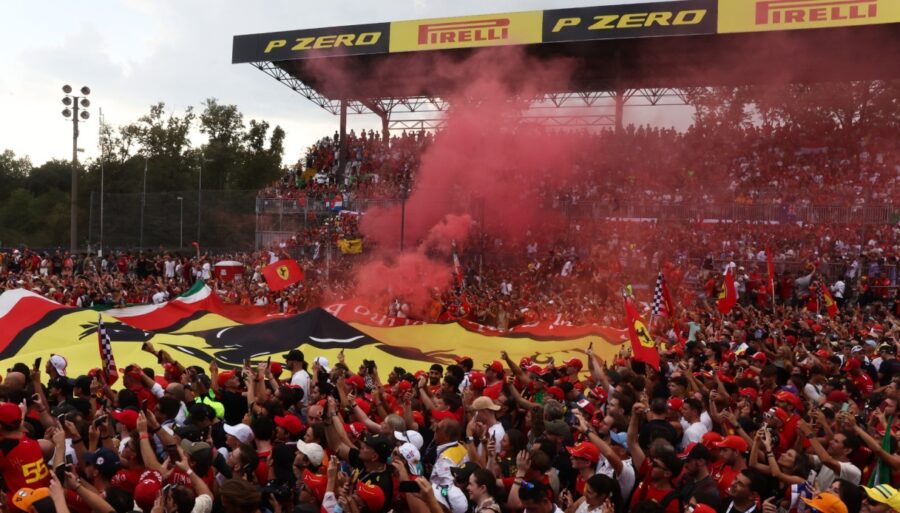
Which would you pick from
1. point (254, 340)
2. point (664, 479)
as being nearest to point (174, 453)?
point (664, 479)

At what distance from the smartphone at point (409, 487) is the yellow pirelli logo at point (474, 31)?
22250 millimetres

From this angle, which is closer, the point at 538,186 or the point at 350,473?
the point at 350,473

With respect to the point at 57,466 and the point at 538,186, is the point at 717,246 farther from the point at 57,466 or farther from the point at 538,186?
the point at 57,466

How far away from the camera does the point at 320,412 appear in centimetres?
586

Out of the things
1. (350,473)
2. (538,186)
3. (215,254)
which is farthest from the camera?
(215,254)

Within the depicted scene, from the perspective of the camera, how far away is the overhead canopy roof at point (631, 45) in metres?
22.9

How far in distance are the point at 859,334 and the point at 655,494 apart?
32.5ft

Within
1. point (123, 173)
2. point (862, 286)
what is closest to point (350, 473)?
point (862, 286)

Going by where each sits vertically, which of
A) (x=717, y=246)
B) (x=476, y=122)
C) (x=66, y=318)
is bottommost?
(x=66, y=318)

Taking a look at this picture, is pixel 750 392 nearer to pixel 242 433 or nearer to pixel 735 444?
pixel 735 444

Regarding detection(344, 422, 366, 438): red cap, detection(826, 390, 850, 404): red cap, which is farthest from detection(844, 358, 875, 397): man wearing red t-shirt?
detection(344, 422, 366, 438): red cap

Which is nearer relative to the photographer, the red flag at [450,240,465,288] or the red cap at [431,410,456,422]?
the red cap at [431,410,456,422]

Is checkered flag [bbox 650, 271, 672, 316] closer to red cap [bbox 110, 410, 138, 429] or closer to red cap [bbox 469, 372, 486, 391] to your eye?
red cap [bbox 469, 372, 486, 391]

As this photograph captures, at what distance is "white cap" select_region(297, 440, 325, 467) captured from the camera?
16.7ft
